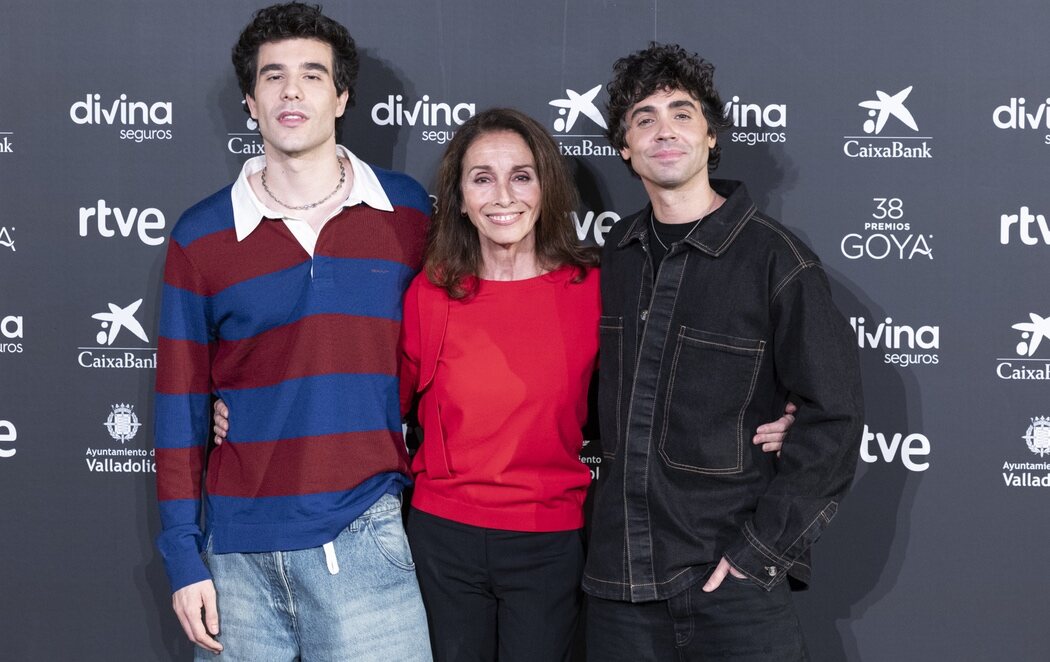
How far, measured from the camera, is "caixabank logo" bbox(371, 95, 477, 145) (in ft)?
9.05

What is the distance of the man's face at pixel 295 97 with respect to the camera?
2221 mm

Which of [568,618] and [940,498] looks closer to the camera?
[568,618]

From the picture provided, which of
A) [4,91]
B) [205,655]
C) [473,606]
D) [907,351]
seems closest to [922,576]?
[907,351]

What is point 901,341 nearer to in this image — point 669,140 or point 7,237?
point 669,140

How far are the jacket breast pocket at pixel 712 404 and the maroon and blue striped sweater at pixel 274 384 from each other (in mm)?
669

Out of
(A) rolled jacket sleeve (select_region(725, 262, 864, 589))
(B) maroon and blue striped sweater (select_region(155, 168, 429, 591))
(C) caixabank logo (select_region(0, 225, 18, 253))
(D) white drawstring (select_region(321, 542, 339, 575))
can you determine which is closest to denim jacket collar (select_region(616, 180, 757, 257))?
(A) rolled jacket sleeve (select_region(725, 262, 864, 589))

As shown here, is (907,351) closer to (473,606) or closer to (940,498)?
(940,498)

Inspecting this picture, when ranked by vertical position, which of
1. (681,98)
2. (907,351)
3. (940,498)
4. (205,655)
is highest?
(681,98)

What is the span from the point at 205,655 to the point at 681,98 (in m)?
1.71

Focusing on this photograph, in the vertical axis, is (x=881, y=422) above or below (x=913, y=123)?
below

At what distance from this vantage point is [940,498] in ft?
8.92

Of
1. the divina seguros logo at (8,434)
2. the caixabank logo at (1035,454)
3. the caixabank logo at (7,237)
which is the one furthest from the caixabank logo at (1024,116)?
the divina seguros logo at (8,434)

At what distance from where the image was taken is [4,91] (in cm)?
278

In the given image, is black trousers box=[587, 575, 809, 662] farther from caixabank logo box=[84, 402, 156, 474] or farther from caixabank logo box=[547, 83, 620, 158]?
caixabank logo box=[84, 402, 156, 474]
